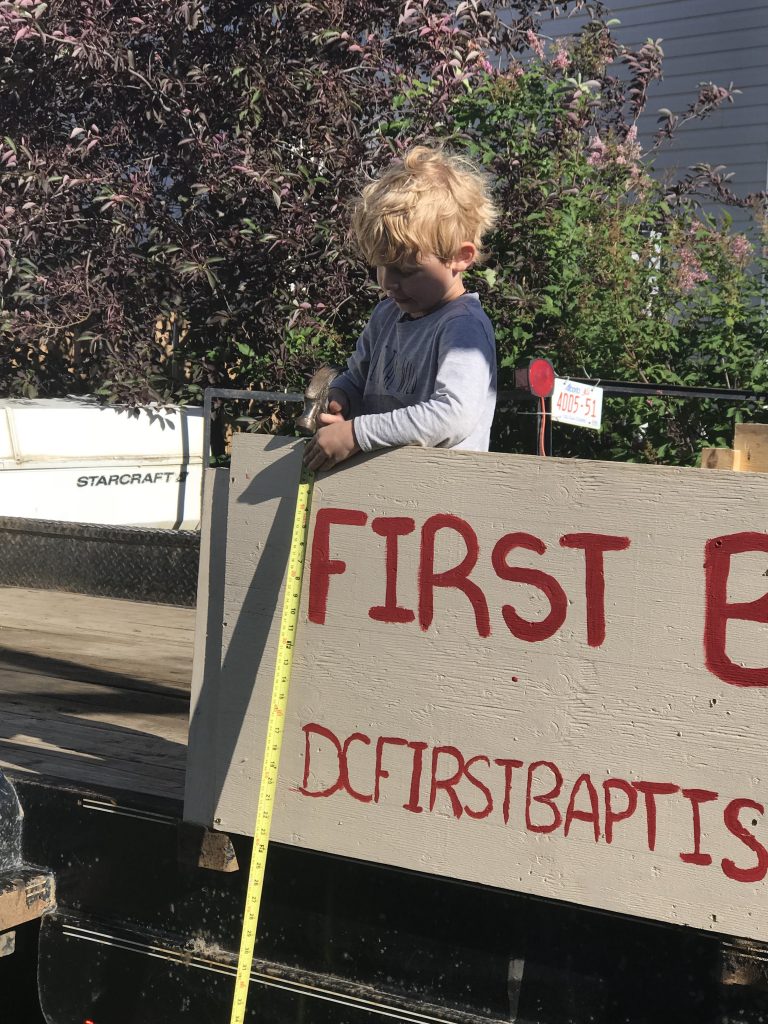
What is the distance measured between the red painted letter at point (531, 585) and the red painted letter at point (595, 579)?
0.14 ft

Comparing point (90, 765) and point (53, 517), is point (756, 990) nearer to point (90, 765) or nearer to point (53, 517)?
point (90, 765)

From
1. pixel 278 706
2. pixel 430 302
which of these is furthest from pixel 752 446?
pixel 278 706

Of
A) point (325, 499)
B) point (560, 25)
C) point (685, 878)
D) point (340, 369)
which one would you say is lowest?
point (685, 878)

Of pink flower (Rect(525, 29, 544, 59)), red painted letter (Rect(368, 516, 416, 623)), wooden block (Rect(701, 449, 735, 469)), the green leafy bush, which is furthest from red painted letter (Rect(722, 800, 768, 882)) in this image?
pink flower (Rect(525, 29, 544, 59))

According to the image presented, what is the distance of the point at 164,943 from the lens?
230 centimetres

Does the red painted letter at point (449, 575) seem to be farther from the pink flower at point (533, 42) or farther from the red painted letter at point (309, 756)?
the pink flower at point (533, 42)

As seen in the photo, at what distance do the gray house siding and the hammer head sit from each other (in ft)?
25.2

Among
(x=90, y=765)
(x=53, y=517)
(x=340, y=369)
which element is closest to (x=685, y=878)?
(x=340, y=369)

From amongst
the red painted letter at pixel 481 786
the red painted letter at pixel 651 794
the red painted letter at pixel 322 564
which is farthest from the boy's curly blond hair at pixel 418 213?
the red painted letter at pixel 651 794

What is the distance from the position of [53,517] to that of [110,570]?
1537mm

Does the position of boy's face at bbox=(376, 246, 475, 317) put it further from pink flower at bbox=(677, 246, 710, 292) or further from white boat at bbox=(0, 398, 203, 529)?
white boat at bbox=(0, 398, 203, 529)

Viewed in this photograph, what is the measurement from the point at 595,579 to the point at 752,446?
82.4 inches

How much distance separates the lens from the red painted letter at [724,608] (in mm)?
1755

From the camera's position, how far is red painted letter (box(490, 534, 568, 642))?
187cm
